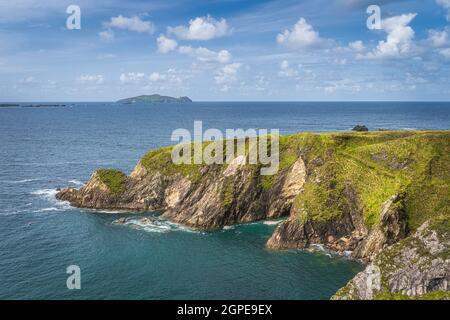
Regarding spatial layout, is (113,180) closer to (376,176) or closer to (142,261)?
(142,261)

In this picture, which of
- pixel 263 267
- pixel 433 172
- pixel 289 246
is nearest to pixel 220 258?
pixel 263 267

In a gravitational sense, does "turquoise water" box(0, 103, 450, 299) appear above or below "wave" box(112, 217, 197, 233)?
below

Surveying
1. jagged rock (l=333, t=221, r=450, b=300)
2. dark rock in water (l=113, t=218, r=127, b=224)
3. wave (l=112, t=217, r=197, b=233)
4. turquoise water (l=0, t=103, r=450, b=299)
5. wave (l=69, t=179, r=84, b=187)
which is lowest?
turquoise water (l=0, t=103, r=450, b=299)

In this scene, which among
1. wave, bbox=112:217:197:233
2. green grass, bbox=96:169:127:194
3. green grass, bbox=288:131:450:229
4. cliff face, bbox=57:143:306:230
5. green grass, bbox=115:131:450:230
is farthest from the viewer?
green grass, bbox=96:169:127:194

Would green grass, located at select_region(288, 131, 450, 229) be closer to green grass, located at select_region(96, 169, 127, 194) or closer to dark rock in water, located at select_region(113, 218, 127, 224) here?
dark rock in water, located at select_region(113, 218, 127, 224)

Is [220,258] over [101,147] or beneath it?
beneath

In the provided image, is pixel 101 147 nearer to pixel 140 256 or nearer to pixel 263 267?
pixel 140 256

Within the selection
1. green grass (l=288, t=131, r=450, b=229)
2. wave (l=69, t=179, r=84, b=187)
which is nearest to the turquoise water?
green grass (l=288, t=131, r=450, b=229)

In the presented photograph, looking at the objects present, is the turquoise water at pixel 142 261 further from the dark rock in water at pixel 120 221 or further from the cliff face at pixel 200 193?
the cliff face at pixel 200 193
